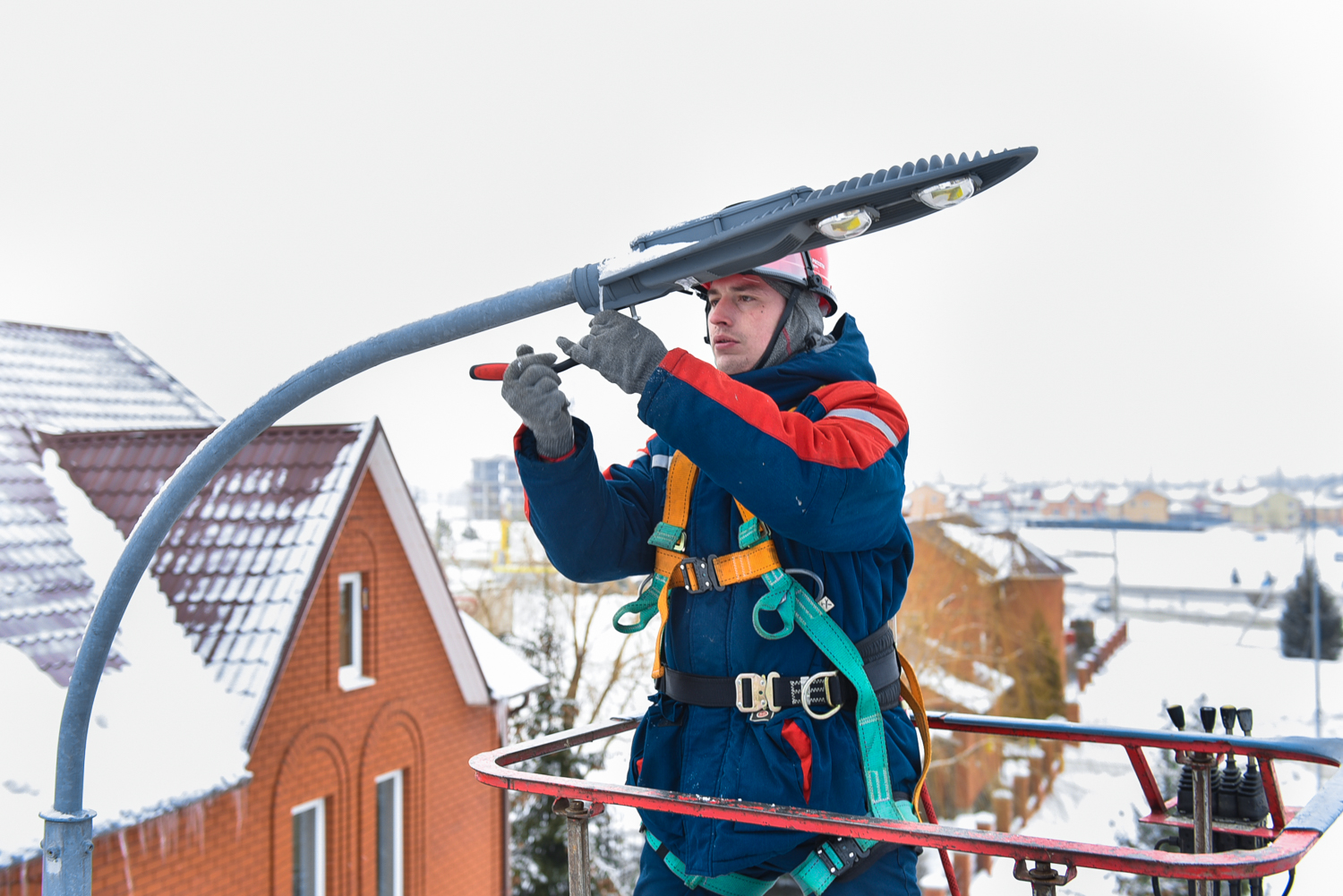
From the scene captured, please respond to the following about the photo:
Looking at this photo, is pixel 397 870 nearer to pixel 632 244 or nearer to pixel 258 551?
pixel 258 551

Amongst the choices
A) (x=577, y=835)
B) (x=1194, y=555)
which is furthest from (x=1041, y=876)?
(x=1194, y=555)

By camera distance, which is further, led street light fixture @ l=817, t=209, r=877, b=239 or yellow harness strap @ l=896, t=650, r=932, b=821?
yellow harness strap @ l=896, t=650, r=932, b=821

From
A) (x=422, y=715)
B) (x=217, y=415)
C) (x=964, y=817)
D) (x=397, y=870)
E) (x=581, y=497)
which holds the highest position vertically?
(x=217, y=415)

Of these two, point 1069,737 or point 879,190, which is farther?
point 1069,737

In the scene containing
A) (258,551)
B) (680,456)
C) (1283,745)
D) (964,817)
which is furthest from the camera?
(964,817)

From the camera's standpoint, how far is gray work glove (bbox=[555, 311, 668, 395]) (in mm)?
1840

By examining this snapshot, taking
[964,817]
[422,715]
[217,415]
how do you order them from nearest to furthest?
[422,715] → [217,415] → [964,817]

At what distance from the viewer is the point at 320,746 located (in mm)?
9859

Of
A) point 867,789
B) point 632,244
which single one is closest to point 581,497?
point 632,244

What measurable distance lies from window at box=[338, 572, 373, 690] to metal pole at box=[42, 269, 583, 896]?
8.44 metres

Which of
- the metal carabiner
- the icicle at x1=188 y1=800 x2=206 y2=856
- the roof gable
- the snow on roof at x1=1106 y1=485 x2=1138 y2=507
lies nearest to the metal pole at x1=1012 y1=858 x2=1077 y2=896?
the metal carabiner

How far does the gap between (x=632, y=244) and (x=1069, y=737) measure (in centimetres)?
168

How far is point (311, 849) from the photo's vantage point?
988 cm

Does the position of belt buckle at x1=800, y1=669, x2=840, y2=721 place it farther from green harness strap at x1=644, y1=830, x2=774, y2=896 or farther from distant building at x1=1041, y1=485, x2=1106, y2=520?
distant building at x1=1041, y1=485, x2=1106, y2=520
